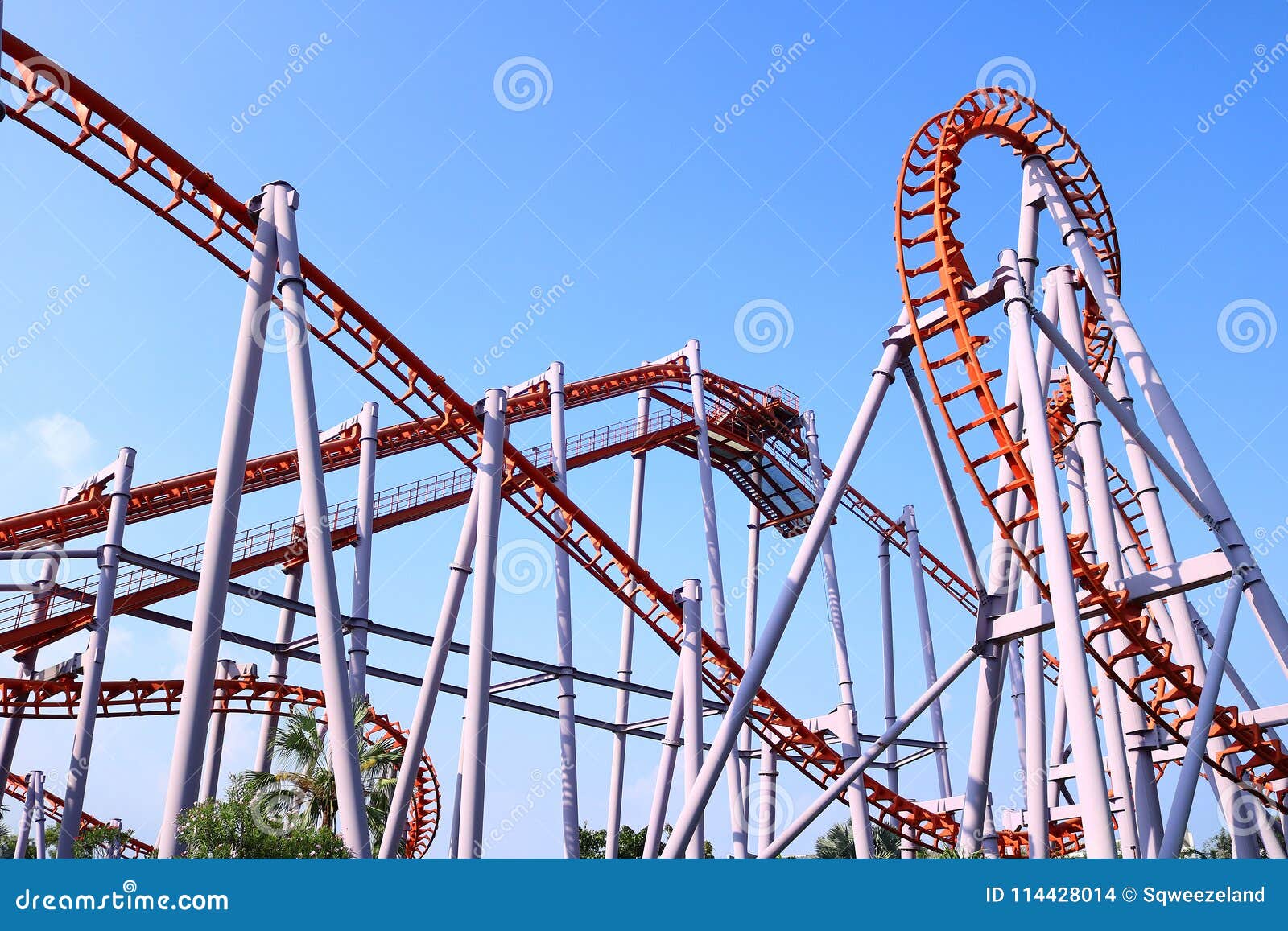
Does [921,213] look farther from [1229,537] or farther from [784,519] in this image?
[784,519]

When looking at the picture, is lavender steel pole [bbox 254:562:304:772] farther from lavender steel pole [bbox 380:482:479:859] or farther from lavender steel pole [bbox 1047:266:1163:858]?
lavender steel pole [bbox 1047:266:1163:858]

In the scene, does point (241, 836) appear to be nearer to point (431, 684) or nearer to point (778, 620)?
point (431, 684)

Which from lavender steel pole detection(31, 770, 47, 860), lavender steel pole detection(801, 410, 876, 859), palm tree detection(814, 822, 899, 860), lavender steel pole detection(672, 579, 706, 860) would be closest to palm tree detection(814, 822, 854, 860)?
palm tree detection(814, 822, 899, 860)

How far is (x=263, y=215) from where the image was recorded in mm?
10633

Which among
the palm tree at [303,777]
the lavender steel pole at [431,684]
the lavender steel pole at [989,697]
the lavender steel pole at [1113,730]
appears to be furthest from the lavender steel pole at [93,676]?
the lavender steel pole at [1113,730]

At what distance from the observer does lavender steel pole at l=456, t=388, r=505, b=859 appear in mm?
11562

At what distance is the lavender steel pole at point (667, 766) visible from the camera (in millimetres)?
14055

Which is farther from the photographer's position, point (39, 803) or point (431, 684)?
point (39, 803)

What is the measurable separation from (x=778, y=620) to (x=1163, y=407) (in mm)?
4773

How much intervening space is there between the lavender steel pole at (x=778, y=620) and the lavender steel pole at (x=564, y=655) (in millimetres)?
3243

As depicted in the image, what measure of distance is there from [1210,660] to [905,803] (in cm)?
983

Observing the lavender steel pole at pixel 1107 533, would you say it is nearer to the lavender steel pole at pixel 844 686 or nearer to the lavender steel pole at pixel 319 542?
the lavender steel pole at pixel 844 686

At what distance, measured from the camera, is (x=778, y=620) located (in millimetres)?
10969

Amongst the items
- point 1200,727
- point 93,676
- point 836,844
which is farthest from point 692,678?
point 836,844
